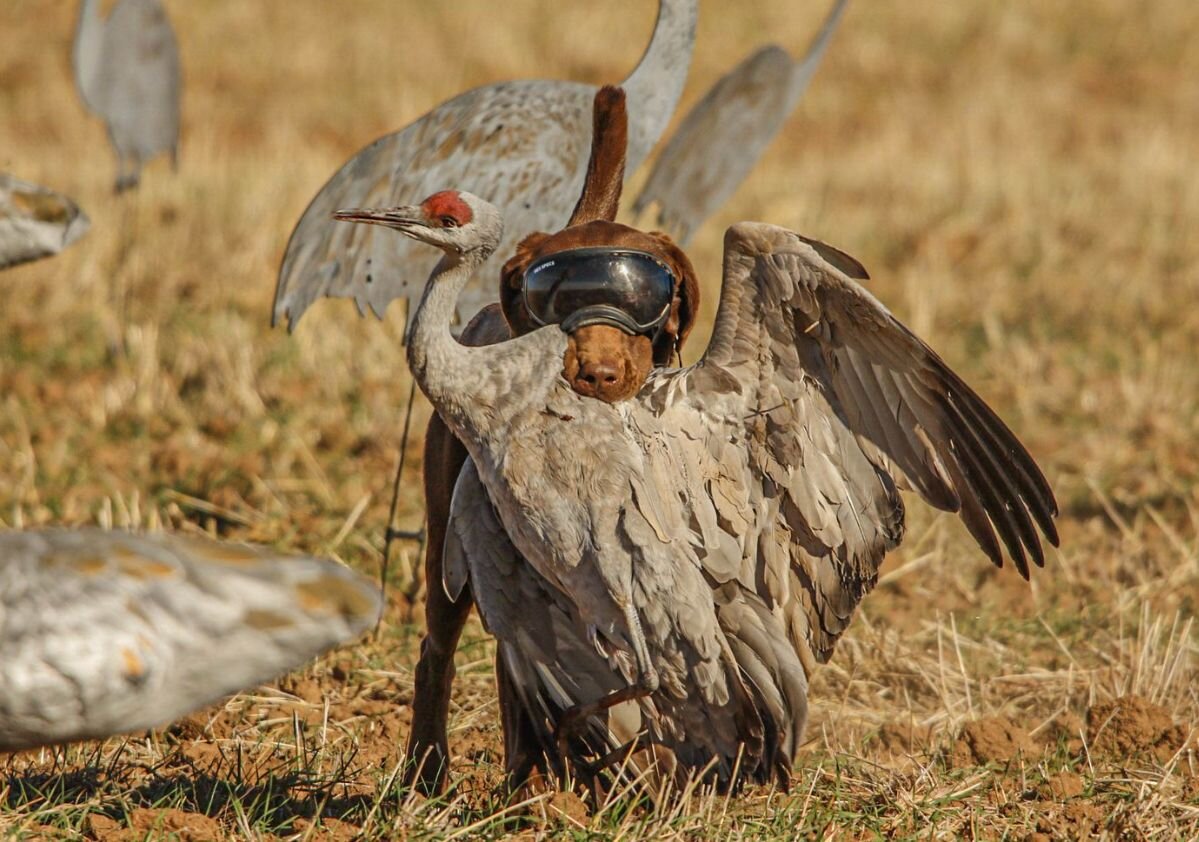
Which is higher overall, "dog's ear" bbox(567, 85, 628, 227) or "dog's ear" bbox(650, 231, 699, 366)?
"dog's ear" bbox(567, 85, 628, 227)

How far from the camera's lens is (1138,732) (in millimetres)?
3975

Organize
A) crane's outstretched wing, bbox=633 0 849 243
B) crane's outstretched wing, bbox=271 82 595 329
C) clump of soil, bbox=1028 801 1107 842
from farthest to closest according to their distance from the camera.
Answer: crane's outstretched wing, bbox=633 0 849 243, crane's outstretched wing, bbox=271 82 595 329, clump of soil, bbox=1028 801 1107 842

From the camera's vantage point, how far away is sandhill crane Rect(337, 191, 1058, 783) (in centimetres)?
310

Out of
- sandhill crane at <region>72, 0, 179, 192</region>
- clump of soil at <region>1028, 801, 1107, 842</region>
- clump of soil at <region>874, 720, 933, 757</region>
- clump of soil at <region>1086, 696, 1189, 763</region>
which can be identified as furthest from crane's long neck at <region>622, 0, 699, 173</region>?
sandhill crane at <region>72, 0, 179, 192</region>

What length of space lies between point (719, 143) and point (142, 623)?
2998 mm

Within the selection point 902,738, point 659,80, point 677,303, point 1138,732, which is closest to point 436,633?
point 677,303

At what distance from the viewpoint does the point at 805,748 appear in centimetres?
410

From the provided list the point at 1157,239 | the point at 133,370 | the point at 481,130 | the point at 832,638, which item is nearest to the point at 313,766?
the point at 832,638

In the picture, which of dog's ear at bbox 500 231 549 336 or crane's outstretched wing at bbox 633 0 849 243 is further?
crane's outstretched wing at bbox 633 0 849 243

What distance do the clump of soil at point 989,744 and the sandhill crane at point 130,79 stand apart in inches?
176

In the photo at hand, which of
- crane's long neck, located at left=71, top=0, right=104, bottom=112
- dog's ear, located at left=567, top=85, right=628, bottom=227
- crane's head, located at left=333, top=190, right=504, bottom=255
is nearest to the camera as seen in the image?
crane's head, located at left=333, top=190, right=504, bottom=255

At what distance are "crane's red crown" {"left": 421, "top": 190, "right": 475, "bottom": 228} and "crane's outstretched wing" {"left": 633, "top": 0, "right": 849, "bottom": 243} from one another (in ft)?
6.58

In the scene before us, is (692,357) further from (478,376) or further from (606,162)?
(478,376)

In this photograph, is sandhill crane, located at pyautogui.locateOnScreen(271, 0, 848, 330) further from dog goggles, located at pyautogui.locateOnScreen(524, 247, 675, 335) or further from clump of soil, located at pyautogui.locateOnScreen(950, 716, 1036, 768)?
clump of soil, located at pyautogui.locateOnScreen(950, 716, 1036, 768)
